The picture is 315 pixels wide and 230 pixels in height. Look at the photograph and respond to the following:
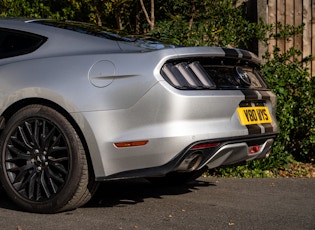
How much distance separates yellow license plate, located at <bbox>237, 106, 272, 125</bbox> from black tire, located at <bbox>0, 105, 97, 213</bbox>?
3.92 feet

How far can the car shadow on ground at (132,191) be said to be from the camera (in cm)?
562

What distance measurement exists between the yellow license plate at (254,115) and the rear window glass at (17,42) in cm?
160

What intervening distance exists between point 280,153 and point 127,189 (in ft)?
6.71

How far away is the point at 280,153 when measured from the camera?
7.54 m

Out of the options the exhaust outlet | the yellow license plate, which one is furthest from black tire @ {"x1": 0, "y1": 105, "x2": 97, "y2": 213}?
the yellow license plate

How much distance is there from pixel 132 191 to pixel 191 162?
4.81 feet

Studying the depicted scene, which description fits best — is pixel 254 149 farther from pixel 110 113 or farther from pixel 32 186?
pixel 32 186

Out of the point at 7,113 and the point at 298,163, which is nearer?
the point at 7,113

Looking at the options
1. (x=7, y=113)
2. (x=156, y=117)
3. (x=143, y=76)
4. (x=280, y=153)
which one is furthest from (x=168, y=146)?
(x=280, y=153)

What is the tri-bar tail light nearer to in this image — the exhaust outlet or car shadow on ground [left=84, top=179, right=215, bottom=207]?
the exhaust outlet

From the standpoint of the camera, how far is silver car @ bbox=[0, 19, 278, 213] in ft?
15.4

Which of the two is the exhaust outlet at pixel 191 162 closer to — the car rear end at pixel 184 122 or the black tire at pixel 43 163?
the car rear end at pixel 184 122

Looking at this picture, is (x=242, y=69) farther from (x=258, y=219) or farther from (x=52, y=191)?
(x=52, y=191)

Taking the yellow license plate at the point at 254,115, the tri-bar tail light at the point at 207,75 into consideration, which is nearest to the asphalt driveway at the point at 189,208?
the yellow license plate at the point at 254,115
